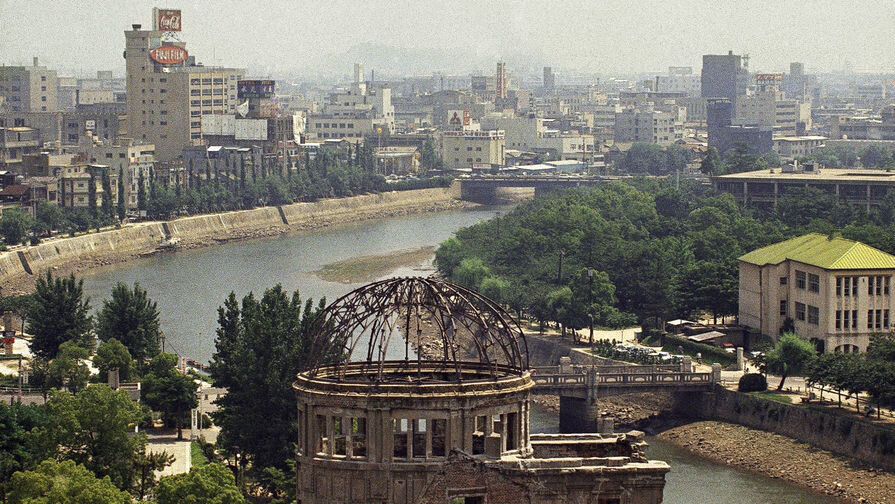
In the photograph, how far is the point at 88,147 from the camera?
167 metres

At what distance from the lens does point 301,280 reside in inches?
4776

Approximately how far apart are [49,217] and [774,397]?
265 feet

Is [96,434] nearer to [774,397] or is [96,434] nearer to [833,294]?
[774,397]

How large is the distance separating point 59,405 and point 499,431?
17.7 m

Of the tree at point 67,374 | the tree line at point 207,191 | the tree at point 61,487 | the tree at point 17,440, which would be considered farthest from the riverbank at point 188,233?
the tree at point 61,487

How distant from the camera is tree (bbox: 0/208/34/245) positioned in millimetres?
132750

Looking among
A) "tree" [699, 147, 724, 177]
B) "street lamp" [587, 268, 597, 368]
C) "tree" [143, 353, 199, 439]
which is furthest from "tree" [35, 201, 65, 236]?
"tree" [143, 353, 199, 439]

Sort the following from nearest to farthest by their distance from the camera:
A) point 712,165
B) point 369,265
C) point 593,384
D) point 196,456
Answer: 1. point 196,456
2. point 593,384
3. point 369,265
4. point 712,165

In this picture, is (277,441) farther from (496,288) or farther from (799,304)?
(496,288)

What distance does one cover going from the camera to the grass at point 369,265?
4862 inches

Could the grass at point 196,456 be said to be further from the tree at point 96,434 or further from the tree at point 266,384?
the tree at point 96,434

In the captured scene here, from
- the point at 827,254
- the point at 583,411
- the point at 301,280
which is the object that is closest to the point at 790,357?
the point at 827,254

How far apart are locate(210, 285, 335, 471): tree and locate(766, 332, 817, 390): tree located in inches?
848

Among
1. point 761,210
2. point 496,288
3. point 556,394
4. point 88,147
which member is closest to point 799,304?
point 556,394
